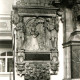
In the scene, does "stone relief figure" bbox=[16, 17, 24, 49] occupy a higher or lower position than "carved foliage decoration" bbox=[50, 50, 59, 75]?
higher

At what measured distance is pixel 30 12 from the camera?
21031 millimetres

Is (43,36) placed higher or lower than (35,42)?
higher

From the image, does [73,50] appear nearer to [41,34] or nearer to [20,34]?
[41,34]

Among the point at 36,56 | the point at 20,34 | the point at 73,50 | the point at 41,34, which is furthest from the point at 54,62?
the point at 20,34

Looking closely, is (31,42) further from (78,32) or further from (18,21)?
(78,32)

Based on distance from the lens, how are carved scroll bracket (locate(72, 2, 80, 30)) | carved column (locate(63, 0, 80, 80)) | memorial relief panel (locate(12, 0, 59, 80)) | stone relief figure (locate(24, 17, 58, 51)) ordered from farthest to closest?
stone relief figure (locate(24, 17, 58, 51))
memorial relief panel (locate(12, 0, 59, 80))
carved scroll bracket (locate(72, 2, 80, 30))
carved column (locate(63, 0, 80, 80))

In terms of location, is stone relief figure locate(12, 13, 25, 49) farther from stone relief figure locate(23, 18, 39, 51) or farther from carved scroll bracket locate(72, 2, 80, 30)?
carved scroll bracket locate(72, 2, 80, 30)

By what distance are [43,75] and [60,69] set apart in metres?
1.01

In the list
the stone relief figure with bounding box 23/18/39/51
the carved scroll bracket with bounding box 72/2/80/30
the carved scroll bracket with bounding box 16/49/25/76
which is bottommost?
the carved scroll bracket with bounding box 16/49/25/76

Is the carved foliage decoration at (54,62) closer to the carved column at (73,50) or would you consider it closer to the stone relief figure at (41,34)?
the stone relief figure at (41,34)

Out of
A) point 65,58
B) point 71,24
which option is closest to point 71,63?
point 65,58

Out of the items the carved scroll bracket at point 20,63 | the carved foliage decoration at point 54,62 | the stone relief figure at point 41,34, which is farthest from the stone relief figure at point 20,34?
the carved foliage decoration at point 54,62

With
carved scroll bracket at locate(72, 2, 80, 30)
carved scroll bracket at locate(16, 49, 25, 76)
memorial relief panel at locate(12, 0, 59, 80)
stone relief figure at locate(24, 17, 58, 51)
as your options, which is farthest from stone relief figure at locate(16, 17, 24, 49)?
carved scroll bracket at locate(72, 2, 80, 30)

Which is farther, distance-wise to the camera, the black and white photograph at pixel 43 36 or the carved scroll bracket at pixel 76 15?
the black and white photograph at pixel 43 36
